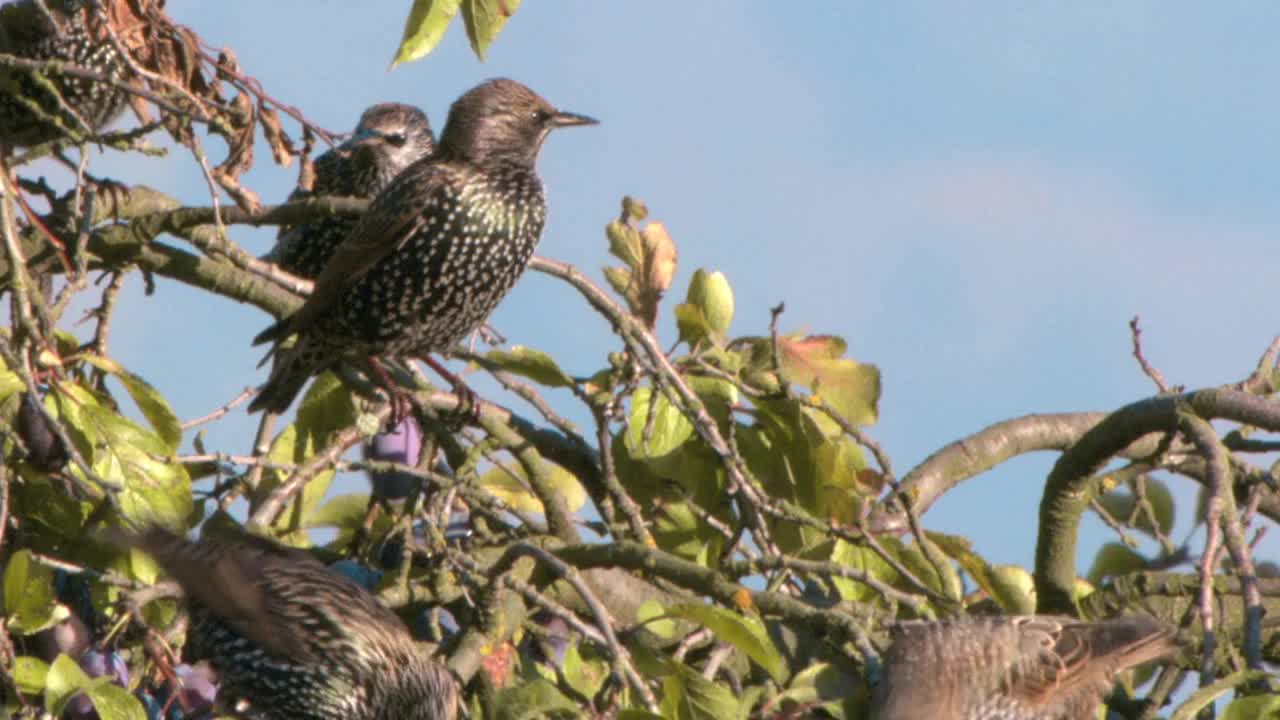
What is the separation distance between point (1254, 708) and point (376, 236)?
3.09 metres

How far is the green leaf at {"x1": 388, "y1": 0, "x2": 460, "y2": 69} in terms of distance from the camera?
348cm

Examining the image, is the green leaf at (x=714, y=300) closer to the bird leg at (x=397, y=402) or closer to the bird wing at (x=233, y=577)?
the bird leg at (x=397, y=402)

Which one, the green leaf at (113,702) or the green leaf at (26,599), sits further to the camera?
the green leaf at (26,599)

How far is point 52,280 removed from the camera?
4.76 m

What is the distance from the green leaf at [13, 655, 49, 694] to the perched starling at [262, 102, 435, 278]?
2.55 m

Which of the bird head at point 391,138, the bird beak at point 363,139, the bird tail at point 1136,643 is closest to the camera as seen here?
the bird tail at point 1136,643

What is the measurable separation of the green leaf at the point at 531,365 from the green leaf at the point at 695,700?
1273 mm

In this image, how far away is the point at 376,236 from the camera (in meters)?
5.31

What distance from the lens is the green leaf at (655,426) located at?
4.28 meters

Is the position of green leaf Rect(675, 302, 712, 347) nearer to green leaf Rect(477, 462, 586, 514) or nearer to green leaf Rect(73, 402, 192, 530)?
green leaf Rect(477, 462, 586, 514)

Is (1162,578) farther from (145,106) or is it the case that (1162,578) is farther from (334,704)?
(145,106)

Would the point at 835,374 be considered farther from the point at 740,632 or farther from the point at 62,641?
the point at 62,641

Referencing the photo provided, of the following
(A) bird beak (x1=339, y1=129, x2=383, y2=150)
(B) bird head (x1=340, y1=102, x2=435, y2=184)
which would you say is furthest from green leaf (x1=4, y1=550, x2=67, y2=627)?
(B) bird head (x1=340, y1=102, x2=435, y2=184)

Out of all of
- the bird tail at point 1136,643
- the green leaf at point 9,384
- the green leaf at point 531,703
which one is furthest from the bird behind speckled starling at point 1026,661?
the green leaf at point 9,384
